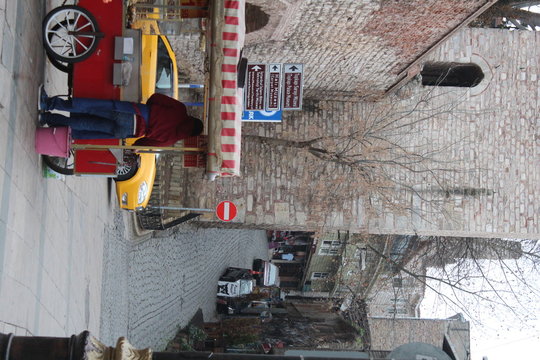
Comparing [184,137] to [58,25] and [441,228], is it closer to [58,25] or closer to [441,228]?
[58,25]

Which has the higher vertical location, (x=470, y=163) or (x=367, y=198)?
(x=470, y=163)

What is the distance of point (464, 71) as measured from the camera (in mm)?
14852

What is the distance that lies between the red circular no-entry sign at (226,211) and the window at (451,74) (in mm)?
6012

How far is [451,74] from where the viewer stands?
49.3ft

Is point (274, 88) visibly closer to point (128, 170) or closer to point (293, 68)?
point (293, 68)

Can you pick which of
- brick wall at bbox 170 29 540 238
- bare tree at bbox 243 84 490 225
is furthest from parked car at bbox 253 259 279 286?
bare tree at bbox 243 84 490 225

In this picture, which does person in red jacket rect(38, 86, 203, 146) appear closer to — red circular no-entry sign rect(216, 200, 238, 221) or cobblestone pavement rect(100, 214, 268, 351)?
cobblestone pavement rect(100, 214, 268, 351)

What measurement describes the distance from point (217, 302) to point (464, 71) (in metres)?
13.5

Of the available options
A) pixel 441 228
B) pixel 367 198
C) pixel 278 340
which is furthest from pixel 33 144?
pixel 278 340

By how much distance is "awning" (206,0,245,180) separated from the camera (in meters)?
6.29

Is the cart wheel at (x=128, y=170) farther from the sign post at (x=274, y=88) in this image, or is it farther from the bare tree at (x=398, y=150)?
the bare tree at (x=398, y=150)

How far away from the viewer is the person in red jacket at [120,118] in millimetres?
6570

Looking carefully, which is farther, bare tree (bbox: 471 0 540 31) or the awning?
bare tree (bbox: 471 0 540 31)

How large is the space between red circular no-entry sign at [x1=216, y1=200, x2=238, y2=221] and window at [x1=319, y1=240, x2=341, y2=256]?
17393mm
